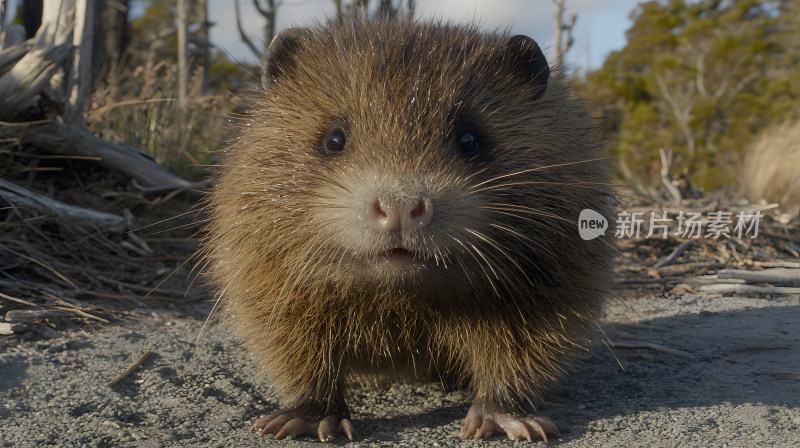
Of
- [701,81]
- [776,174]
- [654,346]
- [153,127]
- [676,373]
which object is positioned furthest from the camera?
[701,81]

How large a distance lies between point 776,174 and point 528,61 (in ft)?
24.7

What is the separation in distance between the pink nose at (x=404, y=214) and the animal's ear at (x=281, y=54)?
1.11m

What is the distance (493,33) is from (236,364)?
7.53ft

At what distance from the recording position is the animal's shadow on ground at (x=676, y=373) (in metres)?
3.17

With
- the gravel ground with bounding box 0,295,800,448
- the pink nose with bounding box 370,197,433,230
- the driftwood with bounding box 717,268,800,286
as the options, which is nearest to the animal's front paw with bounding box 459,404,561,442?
the gravel ground with bounding box 0,295,800,448

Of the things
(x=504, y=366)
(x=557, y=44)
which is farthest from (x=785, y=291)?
(x=557, y=44)

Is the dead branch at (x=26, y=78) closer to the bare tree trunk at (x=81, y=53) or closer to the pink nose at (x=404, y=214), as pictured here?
the bare tree trunk at (x=81, y=53)

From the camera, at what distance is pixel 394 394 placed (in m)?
3.61

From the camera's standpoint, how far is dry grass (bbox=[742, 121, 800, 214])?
8758 mm

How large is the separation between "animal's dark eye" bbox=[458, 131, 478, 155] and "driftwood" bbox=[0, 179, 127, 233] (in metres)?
3.48

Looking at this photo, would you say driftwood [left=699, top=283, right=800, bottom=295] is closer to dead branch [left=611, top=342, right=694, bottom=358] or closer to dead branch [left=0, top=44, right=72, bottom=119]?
dead branch [left=611, top=342, right=694, bottom=358]

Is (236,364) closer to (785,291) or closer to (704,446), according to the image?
(704,446)

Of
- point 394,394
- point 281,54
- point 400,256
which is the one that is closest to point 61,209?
point 281,54

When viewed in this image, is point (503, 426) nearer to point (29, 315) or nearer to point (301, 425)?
point (301, 425)
